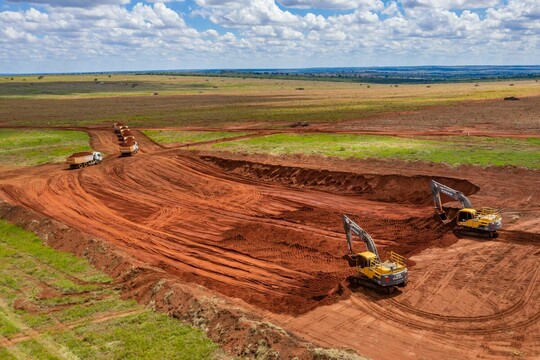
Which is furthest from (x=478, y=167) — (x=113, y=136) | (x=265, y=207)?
(x=113, y=136)

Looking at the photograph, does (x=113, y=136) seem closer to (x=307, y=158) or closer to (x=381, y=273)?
(x=307, y=158)

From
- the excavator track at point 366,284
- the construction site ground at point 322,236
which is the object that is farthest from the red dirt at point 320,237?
the excavator track at point 366,284

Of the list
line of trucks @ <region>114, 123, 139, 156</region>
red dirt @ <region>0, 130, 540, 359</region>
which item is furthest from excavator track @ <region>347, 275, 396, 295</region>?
line of trucks @ <region>114, 123, 139, 156</region>

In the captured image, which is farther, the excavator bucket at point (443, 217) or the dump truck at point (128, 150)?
the dump truck at point (128, 150)

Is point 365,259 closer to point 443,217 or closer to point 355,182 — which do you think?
point 443,217

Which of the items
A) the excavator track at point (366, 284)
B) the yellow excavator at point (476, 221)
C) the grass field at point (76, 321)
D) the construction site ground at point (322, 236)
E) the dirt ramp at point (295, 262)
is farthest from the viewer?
the yellow excavator at point (476, 221)

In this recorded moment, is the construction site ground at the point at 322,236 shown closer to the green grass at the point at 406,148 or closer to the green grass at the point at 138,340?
the green grass at the point at 406,148
